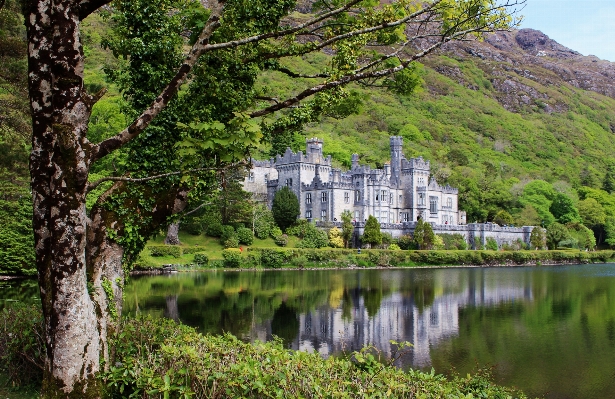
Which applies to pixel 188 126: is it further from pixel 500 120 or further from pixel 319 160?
pixel 500 120

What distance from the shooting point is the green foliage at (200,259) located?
157 ft

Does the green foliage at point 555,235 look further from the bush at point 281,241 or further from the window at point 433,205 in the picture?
the bush at point 281,241

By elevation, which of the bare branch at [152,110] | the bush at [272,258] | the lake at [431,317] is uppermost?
the bare branch at [152,110]

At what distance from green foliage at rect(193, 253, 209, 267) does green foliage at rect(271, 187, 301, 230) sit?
14.8 meters

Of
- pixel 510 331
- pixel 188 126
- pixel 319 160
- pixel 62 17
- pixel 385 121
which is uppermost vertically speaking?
pixel 385 121

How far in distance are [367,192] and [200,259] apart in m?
27.6

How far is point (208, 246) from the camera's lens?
175 feet

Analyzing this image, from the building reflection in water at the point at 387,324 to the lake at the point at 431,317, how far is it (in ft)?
0.14

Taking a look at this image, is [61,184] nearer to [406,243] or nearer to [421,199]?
[406,243]

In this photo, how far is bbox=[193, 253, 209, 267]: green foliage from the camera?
47.9 metres

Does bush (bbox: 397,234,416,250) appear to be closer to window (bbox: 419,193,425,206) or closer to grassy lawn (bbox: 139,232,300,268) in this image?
window (bbox: 419,193,425,206)

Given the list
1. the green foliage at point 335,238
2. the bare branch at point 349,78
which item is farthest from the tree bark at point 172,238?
the bare branch at point 349,78

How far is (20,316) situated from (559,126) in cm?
16848

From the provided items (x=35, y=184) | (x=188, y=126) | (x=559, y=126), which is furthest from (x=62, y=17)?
(x=559, y=126)
